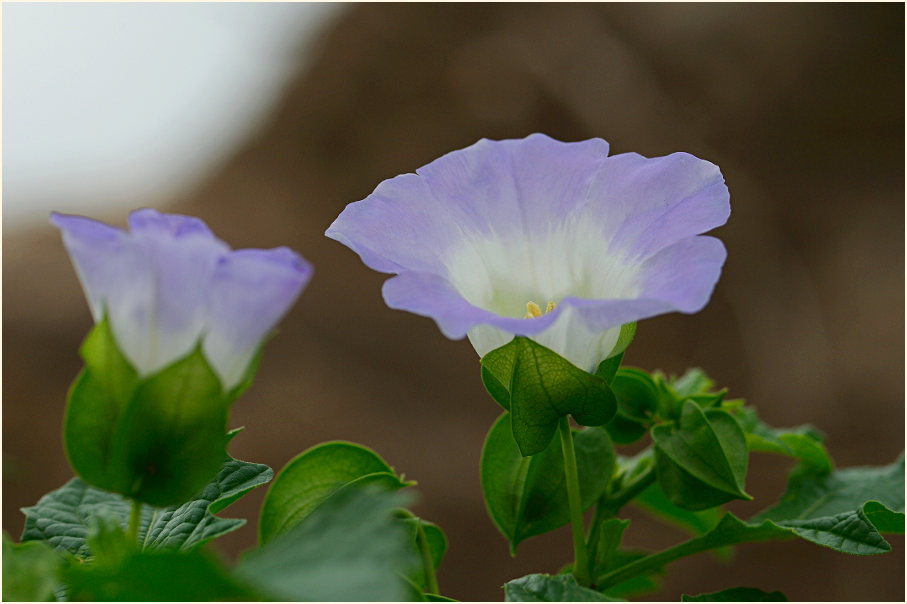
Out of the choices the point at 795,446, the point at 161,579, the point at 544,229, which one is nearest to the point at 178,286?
the point at 161,579

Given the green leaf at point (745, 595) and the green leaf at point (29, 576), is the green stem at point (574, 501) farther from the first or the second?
the green leaf at point (29, 576)

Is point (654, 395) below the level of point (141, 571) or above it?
above

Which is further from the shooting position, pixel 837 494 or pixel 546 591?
pixel 837 494

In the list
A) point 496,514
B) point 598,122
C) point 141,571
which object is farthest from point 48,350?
point 141,571

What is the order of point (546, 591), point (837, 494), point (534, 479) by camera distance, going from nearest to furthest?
point (546, 591) < point (534, 479) < point (837, 494)

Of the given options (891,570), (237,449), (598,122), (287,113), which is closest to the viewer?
(891,570)

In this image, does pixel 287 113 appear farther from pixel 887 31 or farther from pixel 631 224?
pixel 631 224

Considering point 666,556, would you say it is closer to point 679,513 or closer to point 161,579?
point 679,513

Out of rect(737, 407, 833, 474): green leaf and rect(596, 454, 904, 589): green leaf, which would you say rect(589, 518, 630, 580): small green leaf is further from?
rect(737, 407, 833, 474): green leaf
